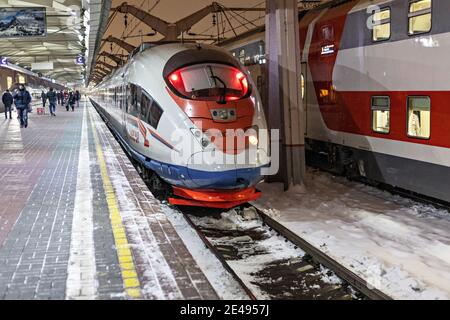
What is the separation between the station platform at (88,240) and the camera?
4602mm

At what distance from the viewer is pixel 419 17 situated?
351 inches

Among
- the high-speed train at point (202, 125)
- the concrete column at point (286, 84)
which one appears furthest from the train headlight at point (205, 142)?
the concrete column at point (286, 84)

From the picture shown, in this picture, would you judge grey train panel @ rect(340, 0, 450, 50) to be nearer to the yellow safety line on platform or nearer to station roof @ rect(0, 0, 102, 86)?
the yellow safety line on platform

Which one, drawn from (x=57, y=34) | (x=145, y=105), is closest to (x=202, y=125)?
(x=145, y=105)

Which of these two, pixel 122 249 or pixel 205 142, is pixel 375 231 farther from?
pixel 122 249

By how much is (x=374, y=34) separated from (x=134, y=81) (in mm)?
4711

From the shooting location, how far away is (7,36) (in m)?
18.5

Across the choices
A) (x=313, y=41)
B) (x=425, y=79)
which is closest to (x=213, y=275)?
(x=425, y=79)

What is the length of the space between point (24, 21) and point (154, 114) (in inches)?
442

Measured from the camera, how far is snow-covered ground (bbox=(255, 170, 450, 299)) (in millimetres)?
6332

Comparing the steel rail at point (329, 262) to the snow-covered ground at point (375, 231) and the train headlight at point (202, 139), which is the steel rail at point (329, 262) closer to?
the snow-covered ground at point (375, 231)

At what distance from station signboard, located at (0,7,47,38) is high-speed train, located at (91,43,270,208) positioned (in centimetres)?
979

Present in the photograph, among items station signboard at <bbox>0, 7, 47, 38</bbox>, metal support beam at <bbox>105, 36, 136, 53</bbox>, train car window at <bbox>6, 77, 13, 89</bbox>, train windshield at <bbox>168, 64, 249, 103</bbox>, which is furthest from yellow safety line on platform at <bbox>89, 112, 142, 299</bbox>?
train car window at <bbox>6, 77, 13, 89</bbox>
